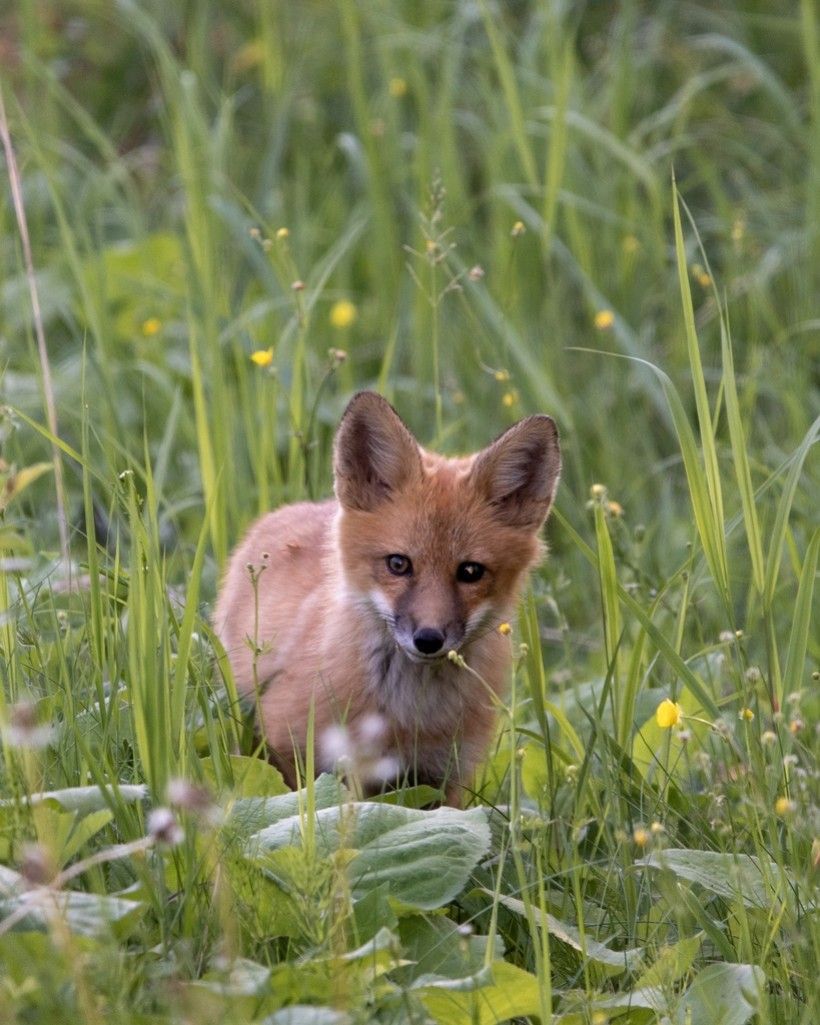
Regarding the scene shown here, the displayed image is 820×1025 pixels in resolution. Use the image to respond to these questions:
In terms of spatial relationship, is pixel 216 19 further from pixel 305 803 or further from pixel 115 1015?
pixel 115 1015

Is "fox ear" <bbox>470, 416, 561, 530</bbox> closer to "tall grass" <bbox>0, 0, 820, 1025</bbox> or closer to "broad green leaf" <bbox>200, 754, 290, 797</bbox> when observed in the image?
"tall grass" <bbox>0, 0, 820, 1025</bbox>

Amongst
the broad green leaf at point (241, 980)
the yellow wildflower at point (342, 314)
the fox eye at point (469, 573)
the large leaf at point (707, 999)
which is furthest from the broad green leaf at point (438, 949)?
the yellow wildflower at point (342, 314)

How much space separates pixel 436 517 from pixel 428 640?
405 millimetres

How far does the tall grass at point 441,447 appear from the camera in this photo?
108 inches

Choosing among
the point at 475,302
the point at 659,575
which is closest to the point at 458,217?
the point at 475,302

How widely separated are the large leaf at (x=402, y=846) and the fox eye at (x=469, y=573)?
1.01m

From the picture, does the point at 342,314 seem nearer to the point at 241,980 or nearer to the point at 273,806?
the point at 273,806

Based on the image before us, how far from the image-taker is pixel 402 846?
3018 millimetres

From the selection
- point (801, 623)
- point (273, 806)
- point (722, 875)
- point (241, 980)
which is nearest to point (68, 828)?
point (241, 980)

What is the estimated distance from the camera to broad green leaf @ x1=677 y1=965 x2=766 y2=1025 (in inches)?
108

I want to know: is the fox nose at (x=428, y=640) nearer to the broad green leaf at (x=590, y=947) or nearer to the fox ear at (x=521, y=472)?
the fox ear at (x=521, y=472)

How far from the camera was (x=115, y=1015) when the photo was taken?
233 cm

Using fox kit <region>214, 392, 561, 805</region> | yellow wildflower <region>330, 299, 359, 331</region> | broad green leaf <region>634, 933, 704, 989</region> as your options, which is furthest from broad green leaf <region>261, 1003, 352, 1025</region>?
yellow wildflower <region>330, 299, 359, 331</region>

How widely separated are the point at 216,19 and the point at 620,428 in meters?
3.63
